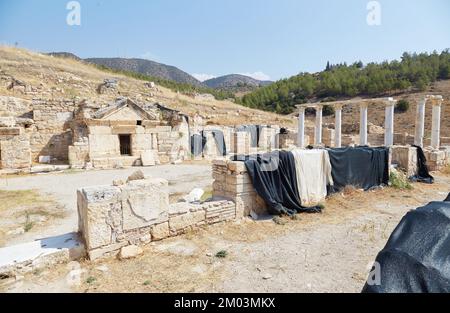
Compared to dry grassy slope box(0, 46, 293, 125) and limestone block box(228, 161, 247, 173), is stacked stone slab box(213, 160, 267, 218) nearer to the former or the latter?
limestone block box(228, 161, 247, 173)

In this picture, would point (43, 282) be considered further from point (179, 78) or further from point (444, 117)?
point (179, 78)

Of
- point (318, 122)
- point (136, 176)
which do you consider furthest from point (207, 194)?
point (318, 122)

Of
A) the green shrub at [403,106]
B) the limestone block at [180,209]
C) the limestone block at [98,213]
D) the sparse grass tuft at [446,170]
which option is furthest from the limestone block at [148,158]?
the green shrub at [403,106]

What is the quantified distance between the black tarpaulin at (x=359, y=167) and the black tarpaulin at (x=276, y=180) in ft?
5.94

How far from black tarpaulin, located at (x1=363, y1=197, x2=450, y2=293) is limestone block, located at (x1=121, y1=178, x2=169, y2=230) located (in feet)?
12.1

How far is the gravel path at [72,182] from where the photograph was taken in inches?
261

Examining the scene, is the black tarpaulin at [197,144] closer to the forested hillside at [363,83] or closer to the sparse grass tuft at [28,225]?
the sparse grass tuft at [28,225]

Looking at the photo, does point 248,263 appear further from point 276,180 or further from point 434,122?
point 434,122

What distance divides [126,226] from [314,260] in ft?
9.94

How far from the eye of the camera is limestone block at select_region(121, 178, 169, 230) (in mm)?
4504

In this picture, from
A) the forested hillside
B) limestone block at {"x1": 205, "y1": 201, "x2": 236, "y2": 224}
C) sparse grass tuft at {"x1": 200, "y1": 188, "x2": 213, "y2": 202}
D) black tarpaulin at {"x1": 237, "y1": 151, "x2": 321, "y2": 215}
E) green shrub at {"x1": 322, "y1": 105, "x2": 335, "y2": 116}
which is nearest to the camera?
limestone block at {"x1": 205, "y1": 201, "x2": 236, "y2": 224}

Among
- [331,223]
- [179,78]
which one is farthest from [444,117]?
[179,78]

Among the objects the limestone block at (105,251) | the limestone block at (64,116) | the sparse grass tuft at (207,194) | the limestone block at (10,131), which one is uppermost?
the limestone block at (64,116)

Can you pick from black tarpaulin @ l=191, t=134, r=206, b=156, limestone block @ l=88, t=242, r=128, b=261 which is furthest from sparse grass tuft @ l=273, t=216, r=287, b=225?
black tarpaulin @ l=191, t=134, r=206, b=156
